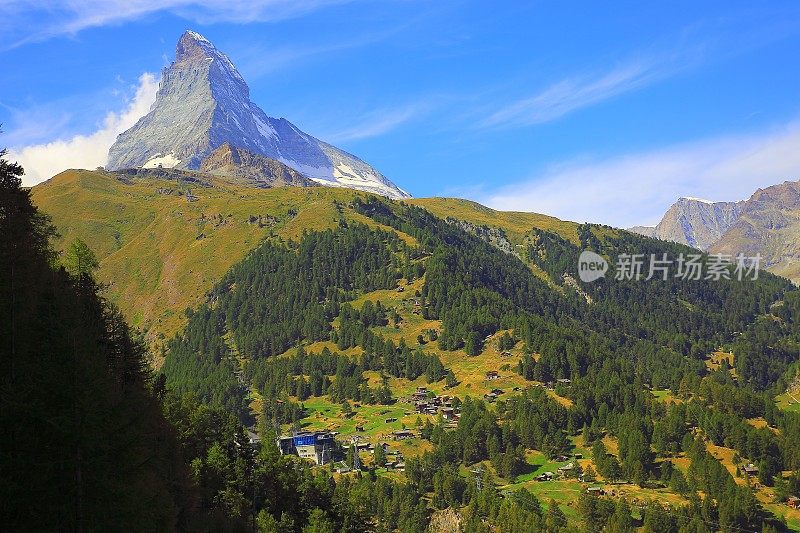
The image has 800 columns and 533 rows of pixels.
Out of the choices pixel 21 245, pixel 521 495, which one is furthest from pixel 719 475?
pixel 21 245

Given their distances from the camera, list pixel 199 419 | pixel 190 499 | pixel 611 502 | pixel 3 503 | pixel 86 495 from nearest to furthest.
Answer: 1. pixel 3 503
2. pixel 86 495
3. pixel 190 499
4. pixel 199 419
5. pixel 611 502

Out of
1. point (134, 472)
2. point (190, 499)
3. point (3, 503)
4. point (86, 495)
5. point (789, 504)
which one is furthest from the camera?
point (789, 504)

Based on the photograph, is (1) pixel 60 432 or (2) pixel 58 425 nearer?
(2) pixel 58 425

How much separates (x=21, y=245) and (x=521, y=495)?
15595 centimetres

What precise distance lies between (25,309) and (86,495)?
1032cm

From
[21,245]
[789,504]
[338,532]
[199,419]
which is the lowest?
[789,504]

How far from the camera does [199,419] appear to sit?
95.1m

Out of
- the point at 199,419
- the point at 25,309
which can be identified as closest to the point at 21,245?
the point at 25,309

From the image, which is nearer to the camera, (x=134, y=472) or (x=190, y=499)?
(x=134, y=472)

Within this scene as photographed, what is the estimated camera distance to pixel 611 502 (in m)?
176

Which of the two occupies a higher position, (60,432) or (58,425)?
(58,425)

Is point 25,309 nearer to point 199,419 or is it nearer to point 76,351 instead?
point 76,351

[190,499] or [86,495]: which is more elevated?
[86,495]

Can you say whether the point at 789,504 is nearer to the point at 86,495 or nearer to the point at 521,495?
the point at 521,495
